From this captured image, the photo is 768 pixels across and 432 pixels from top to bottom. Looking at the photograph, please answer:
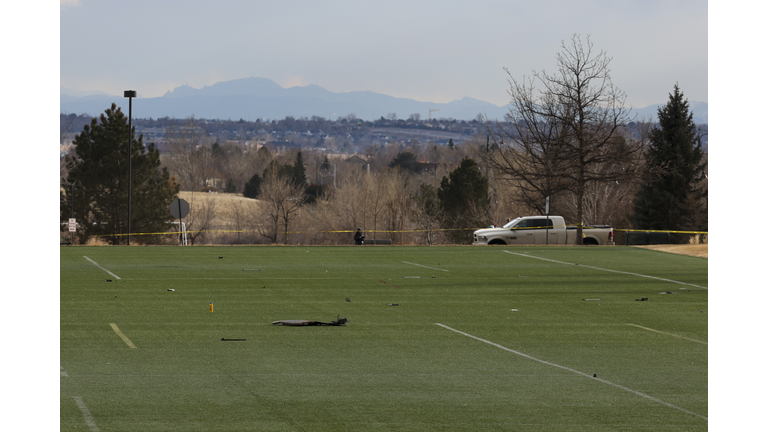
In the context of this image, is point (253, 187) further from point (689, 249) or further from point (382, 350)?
point (382, 350)

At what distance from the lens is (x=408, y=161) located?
173125 mm

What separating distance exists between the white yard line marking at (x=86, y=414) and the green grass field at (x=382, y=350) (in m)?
0.02

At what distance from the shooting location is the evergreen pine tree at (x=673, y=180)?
179 ft

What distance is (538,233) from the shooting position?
125 feet

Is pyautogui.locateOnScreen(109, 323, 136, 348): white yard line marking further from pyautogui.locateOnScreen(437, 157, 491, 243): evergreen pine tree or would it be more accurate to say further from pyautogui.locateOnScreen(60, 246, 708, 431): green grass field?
pyautogui.locateOnScreen(437, 157, 491, 243): evergreen pine tree

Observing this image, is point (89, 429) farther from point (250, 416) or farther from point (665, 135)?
point (665, 135)

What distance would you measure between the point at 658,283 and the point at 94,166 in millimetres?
42546

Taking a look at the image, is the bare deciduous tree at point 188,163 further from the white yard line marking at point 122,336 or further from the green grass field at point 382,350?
the white yard line marking at point 122,336

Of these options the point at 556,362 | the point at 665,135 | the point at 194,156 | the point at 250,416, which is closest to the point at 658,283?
the point at 556,362

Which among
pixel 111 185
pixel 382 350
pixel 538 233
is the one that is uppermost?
pixel 111 185

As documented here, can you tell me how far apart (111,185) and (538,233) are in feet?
103

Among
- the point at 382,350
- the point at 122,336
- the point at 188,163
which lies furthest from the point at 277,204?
the point at 188,163

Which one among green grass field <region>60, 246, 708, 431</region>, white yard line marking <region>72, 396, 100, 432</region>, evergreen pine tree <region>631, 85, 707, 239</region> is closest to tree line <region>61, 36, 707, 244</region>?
evergreen pine tree <region>631, 85, 707, 239</region>

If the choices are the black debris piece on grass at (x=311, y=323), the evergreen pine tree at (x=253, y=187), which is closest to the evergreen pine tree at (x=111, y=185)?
the black debris piece on grass at (x=311, y=323)
